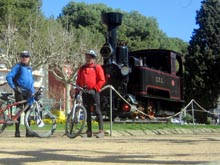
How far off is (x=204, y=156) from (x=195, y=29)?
44.7 meters

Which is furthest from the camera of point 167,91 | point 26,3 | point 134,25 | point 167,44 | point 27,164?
point 167,44

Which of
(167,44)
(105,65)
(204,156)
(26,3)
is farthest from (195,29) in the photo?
(204,156)

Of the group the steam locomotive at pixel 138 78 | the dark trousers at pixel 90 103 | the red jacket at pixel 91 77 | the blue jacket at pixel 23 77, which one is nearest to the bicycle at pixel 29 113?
the blue jacket at pixel 23 77

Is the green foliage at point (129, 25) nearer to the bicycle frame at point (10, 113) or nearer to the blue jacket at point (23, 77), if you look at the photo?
the blue jacket at point (23, 77)

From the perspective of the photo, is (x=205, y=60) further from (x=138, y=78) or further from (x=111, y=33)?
(x=111, y=33)

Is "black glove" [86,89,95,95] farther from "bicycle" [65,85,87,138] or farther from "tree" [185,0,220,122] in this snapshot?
"tree" [185,0,220,122]

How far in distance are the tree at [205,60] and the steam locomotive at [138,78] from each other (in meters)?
23.6

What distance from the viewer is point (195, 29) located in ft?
165

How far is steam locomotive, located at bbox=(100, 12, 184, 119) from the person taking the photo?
1792 centimetres

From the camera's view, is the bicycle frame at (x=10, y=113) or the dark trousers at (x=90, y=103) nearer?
the bicycle frame at (x=10, y=113)

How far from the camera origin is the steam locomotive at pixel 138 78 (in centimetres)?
1792

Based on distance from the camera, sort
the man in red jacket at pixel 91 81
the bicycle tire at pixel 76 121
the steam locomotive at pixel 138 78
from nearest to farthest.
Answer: the bicycle tire at pixel 76 121, the man in red jacket at pixel 91 81, the steam locomotive at pixel 138 78

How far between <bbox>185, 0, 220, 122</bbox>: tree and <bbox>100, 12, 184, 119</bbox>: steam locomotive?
23.6 meters

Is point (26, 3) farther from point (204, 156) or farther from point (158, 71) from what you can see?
point (204, 156)
